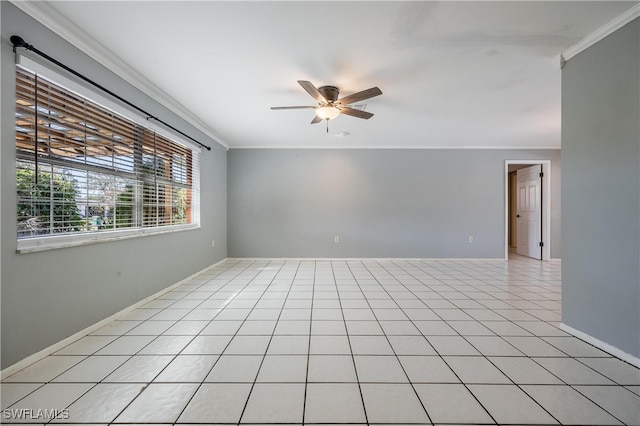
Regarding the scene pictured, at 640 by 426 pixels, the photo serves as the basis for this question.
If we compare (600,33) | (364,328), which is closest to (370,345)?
(364,328)

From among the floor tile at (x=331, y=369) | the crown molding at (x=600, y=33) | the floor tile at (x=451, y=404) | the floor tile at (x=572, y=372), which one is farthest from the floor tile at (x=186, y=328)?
the crown molding at (x=600, y=33)

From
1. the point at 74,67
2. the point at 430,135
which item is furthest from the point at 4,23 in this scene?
the point at 430,135

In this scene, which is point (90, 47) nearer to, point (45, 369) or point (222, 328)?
point (45, 369)

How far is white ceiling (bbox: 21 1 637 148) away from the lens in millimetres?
1719

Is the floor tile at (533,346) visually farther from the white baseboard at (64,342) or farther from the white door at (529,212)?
the white door at (529,212)

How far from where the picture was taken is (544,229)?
17.3ft

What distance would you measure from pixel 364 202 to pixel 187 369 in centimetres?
419

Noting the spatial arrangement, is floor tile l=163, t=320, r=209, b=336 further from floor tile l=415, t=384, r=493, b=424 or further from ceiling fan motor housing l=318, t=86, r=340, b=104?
ceiling fan motor housing l=318, t=86, r=340, b=104

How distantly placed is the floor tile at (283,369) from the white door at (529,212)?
602cm

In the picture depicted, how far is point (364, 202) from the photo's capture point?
523 cm

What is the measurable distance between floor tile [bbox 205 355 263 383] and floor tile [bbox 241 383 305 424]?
13 cm

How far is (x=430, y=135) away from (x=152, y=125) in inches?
167

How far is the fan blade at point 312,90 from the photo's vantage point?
220 centimetres

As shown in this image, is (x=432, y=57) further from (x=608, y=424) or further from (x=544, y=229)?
(x=544, y=229)
